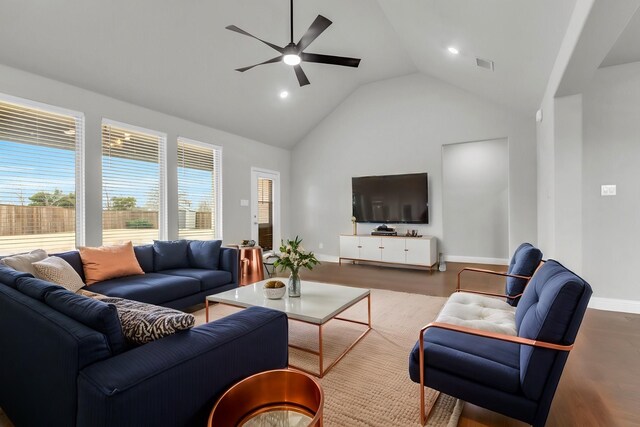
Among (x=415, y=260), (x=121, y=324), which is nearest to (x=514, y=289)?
(x=121, y=324)

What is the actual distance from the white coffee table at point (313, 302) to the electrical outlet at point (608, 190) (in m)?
2.91

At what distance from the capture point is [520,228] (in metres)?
5.16

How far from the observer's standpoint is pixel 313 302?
2.66 m

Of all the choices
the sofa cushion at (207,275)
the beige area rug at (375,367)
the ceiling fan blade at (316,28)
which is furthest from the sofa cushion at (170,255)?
the ceiling fan blade at (316,28)

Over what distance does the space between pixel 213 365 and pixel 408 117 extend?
5.94 m

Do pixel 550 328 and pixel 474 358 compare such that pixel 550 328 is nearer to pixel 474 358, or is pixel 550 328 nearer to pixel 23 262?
pixel 474 358

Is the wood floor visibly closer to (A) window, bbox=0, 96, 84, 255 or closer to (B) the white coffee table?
(B) the white coffee table

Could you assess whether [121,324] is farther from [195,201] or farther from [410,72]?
[410,72]

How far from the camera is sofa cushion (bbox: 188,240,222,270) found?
403 cm

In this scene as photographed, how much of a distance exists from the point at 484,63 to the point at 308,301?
373 cm

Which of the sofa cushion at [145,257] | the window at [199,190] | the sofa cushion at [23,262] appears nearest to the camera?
the sofa cushion at [23,262]

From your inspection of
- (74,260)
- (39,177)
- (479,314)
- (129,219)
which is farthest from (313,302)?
(39,177)

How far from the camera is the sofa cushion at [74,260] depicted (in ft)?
10.0

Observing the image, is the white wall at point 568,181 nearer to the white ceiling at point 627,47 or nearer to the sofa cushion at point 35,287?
the white ceiling at point 627,47
